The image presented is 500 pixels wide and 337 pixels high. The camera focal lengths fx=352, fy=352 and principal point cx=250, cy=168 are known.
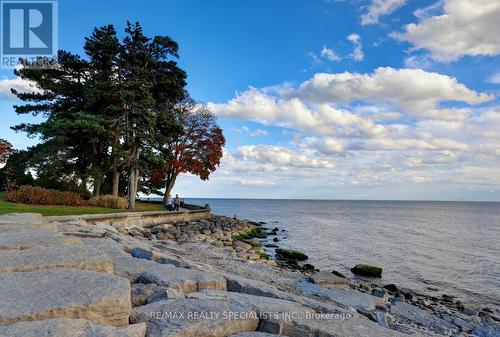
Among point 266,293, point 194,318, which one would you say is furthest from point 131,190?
point 194,318

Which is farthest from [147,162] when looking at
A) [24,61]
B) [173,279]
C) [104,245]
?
[173,279]

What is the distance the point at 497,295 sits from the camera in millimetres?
13492

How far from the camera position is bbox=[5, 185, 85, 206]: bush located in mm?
18766

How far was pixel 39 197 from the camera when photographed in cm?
1895

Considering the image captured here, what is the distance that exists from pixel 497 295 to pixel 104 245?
14.3 meters

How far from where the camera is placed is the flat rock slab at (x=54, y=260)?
447 cm

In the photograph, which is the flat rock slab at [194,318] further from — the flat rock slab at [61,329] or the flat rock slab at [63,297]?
the flat rock slab at [61,329]

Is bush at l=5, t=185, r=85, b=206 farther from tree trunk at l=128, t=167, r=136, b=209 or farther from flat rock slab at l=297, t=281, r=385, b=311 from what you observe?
flat rock slab at l=297, t=281, r=385, b=311

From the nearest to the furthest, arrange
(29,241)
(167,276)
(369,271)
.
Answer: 1. (167,276)
2. (29,241)
3. (369,271)

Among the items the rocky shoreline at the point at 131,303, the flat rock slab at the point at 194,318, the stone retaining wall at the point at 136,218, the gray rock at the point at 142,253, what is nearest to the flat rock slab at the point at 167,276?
the rocky shoreline at the point at 131,303

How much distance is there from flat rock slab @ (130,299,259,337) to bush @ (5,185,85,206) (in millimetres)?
18113

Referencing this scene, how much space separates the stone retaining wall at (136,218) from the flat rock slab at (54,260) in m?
8.02

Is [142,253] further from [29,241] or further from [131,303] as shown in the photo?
[131,303]

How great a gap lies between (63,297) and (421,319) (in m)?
8.07
